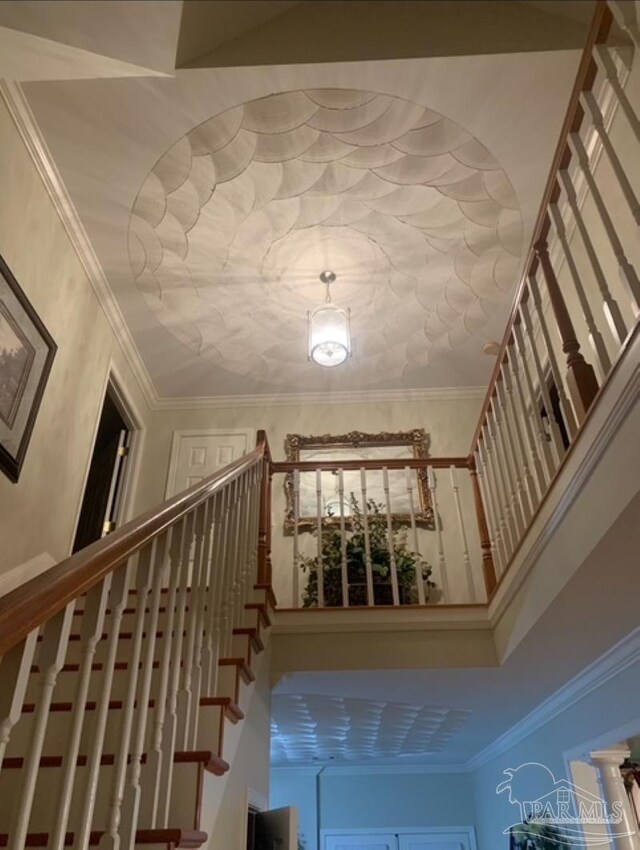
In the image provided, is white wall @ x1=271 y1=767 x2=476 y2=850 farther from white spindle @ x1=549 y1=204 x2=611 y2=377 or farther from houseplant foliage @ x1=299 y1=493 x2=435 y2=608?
white spindle @ x1=549 y1=204 x2=611 y2=377

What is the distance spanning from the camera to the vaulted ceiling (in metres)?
2.67

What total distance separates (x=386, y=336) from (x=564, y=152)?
8.97ft

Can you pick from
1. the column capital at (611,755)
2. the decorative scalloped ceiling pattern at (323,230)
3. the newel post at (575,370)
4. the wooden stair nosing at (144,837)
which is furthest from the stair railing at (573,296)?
the wooden stair nosing at (144,837)

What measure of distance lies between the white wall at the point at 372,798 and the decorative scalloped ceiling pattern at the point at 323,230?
4122 millimetres

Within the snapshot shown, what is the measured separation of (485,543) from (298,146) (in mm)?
2345

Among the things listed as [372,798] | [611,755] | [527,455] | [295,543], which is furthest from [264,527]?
[372,798]

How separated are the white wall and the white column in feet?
9.69

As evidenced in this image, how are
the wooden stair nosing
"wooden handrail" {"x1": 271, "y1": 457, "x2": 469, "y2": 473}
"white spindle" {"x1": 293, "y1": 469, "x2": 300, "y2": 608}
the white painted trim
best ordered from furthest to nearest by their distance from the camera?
"wooden handrail" {"x1": 271, "y1": 457, "x2": 469, "y2": 473}, "white spindle" {"x1": 293, "y1": 469, "x2": 300, "y2": 608}, the white painted trim, the wooden stair nosing

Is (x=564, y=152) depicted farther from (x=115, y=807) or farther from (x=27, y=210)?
(x=27, y=210)

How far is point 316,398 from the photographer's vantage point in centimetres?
527

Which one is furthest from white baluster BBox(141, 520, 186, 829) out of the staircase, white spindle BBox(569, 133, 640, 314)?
white spindle BBox(569, 133, 640, 314)

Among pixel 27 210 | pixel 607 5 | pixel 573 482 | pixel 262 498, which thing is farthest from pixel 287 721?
pixel 607 5

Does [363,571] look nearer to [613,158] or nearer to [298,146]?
[298,146]

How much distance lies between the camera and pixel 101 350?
3.98 meters
